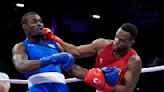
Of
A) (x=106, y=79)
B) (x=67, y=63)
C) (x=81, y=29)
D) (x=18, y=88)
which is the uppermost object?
(x=67, y=63)

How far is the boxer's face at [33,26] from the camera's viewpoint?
117 inches

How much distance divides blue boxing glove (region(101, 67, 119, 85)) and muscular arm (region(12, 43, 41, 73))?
1.79 ft

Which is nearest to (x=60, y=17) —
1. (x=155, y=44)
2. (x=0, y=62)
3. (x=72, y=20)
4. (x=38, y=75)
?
(x=72, y=20)

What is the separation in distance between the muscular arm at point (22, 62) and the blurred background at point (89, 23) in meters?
5.69

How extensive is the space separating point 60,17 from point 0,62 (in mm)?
1889

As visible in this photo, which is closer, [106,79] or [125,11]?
[106,79]

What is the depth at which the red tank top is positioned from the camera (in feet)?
9.90

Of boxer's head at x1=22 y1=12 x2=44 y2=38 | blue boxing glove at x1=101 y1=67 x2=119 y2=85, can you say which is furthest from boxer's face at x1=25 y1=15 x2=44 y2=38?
blue boxing glove at x1=101 y1=67 x2=119 y2=85

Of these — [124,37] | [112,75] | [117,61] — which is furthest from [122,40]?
[112,75]

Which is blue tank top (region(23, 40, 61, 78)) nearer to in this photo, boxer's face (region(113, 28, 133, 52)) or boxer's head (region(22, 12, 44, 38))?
boxer's head (region(22, 12, 44, 38))

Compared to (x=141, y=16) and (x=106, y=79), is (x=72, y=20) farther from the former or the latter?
(x=106, y=79)

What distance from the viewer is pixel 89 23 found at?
950cm

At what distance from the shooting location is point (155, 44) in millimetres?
9133

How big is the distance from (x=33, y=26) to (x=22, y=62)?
382mm
